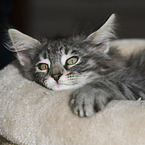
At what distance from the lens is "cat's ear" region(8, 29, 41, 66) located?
134 cm

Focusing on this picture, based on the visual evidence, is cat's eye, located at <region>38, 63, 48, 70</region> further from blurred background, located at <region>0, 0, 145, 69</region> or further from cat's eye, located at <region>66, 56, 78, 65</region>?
blurred background, located at <region>0, 0, 145, 69</region>

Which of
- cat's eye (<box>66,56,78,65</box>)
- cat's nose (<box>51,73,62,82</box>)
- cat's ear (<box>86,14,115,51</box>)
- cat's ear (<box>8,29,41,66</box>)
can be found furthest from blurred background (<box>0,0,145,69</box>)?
cat's nose (<box>51,73,62,82</box>)

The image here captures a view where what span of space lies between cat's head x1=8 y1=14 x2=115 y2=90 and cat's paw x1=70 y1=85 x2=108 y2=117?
21 cm

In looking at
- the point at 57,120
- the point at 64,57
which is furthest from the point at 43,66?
the point at 57,120

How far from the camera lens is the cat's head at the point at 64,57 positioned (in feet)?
3.75

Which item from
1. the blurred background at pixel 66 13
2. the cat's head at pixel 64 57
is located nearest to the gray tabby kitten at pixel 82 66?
the cat's head at pixel 64 57

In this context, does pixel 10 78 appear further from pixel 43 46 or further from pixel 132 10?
pixel 132 10

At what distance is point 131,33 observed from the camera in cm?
375

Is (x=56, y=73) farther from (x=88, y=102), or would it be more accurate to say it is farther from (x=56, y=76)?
(x=88, y=102)

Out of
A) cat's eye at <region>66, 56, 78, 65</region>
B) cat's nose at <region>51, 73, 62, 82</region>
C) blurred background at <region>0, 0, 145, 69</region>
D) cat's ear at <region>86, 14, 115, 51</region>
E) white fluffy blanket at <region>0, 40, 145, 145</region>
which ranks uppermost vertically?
cat's ear at <region>86, 14, 115, 51</region>

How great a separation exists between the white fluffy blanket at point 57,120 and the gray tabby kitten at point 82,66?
3.6 inches

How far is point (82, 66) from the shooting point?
1228 millimetres

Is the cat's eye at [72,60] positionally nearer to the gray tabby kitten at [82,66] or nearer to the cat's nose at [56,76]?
the gray tabby kitten at [82,66]

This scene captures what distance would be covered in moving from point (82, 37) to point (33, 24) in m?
2.55
